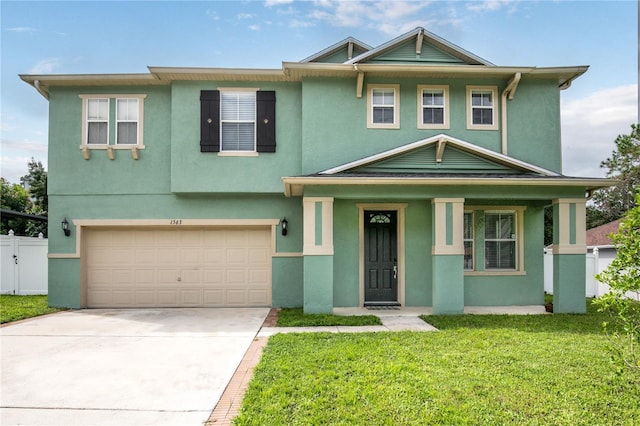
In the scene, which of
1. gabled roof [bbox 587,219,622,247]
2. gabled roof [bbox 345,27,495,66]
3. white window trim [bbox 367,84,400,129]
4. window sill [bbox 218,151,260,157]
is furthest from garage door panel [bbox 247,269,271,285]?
gabled roof [bbox 587,219,622,247]

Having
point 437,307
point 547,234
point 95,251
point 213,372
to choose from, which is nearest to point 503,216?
point 437,307

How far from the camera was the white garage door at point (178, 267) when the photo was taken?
10.7 metres

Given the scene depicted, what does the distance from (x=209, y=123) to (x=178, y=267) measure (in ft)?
13.2

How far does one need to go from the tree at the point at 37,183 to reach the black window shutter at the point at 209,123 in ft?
71.4

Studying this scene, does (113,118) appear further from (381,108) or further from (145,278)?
(381,108)

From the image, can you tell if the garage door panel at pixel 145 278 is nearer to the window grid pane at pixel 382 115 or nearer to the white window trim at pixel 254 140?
the white window trim at pixel 254 140

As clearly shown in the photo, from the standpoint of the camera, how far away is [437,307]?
9.01 meters

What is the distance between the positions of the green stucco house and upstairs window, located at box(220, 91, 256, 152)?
0.09ft

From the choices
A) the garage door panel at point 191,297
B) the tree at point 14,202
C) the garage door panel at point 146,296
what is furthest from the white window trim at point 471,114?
the tree at point 14,202

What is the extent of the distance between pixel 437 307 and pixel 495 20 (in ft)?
27.9

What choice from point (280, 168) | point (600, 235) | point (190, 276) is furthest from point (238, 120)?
point (600, 235)

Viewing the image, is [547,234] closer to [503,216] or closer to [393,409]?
[503,216]

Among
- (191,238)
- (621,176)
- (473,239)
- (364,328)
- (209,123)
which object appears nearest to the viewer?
(364,328)

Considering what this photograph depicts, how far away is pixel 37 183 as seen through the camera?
87.7ft
